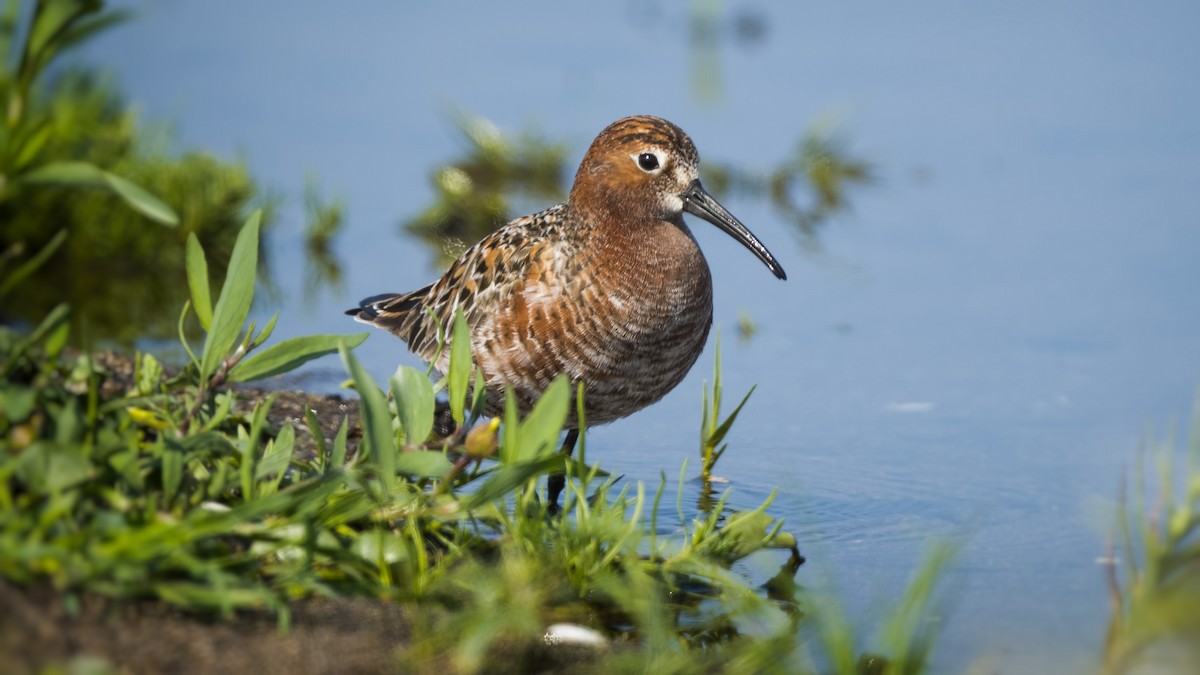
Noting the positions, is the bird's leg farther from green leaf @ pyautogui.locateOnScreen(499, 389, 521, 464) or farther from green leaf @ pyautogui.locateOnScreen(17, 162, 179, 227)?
green leaf @ pyautogui.locateOnScreen(17, 162, 179, 227)

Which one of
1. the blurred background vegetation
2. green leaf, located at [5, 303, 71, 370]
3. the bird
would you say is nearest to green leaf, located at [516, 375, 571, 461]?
green leaf, located at [5, 303, 71, 370]

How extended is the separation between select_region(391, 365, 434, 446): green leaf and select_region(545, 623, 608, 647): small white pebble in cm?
70

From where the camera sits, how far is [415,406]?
454 cm

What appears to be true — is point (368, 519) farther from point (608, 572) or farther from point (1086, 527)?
point (1086, 527)

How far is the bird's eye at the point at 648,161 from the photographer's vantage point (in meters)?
6.43

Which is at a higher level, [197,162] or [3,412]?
[197,162]

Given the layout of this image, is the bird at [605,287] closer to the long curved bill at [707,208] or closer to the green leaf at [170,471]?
the long curved bill at [707,208]

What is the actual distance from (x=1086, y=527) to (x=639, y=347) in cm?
184

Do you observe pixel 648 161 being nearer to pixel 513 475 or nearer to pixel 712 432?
pixel 712 432

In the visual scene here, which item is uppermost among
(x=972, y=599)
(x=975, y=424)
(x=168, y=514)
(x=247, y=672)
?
(x=975, y=424)

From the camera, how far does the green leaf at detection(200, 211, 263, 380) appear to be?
431cm

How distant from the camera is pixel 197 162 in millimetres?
9398

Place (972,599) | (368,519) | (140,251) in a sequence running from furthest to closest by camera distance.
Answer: (140,251) < (972,599) < (368,519)

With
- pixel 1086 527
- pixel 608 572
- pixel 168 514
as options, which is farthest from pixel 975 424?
pixel 168 514
